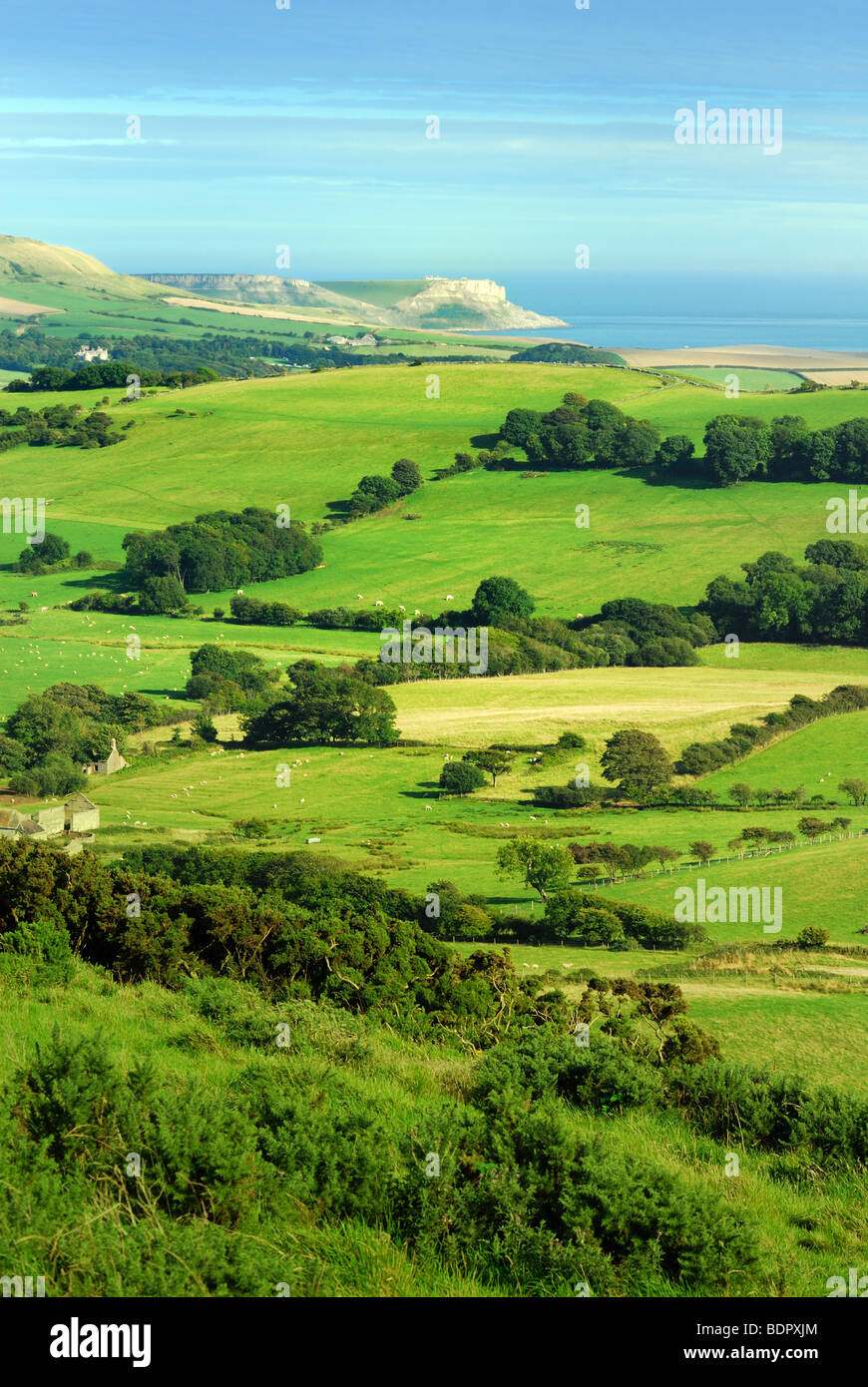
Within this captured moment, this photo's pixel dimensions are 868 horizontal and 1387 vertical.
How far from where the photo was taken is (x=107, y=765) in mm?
78000

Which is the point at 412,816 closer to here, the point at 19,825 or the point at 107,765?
the point at 19,825

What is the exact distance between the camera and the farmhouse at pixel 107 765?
254ft

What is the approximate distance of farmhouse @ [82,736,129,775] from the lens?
7750cm

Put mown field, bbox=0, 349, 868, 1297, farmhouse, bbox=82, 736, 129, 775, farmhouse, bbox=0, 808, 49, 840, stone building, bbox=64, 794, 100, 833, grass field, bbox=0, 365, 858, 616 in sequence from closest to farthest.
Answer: mown field, bbox=0, 349, 868, 1297 < farmhouse, bbox=0, 808, 49, 840 < stone building, bbox=64, 794, 100, 833 < farmhouse, bbox=82, 736, 129, 775 < grass field, bbox=0, 365, 858, 616

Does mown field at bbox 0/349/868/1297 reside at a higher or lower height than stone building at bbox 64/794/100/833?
higher

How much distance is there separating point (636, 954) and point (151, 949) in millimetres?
25813

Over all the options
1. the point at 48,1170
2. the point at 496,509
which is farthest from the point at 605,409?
the point at 48,1170

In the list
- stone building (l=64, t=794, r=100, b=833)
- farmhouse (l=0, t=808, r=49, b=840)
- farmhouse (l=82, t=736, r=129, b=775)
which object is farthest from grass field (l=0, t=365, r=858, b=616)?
farmhouse (l=0, t=808, r=49, b=840)

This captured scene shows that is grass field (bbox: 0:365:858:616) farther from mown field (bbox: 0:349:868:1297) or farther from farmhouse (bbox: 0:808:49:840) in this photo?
farmhouse (bbox: 0:808:49:840)

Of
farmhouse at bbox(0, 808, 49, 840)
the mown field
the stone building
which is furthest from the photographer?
the stone building

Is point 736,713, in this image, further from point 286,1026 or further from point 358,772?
point 286,1026

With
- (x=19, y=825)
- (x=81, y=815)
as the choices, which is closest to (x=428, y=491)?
(x=81, y=815)

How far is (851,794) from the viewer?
68.6 m

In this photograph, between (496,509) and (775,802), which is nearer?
(775,802)
